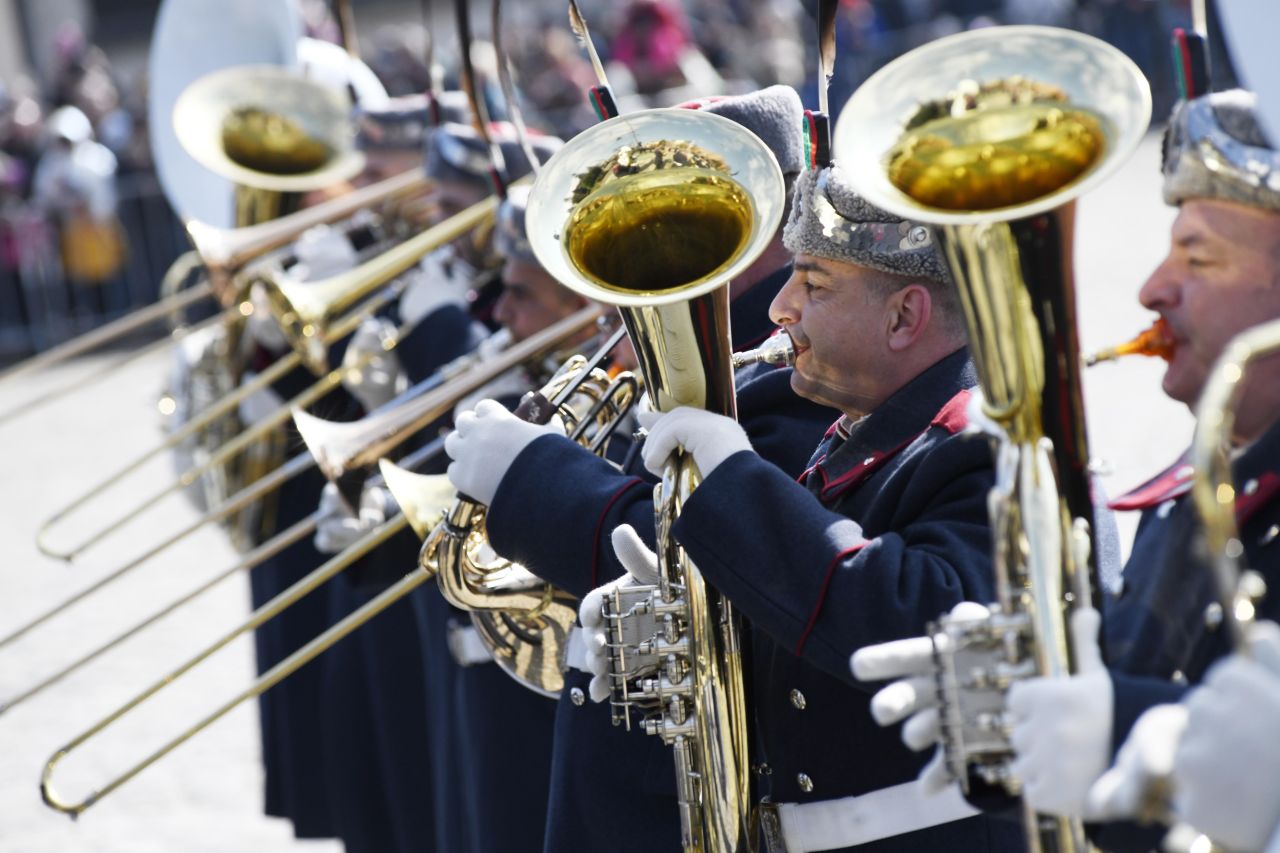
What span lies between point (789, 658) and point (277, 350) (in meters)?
3.07

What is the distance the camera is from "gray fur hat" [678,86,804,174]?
9.80ft

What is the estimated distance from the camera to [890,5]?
16.3 metres

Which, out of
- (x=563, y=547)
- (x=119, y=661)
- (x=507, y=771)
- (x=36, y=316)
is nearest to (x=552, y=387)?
(x=563, y=547)

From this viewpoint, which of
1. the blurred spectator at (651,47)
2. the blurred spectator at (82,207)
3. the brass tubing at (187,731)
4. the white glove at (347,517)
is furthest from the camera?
the blurred spectator at (651,47)

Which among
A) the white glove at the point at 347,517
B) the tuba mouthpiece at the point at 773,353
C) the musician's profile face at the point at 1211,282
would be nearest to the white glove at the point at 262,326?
the white glove at the point at 347,517

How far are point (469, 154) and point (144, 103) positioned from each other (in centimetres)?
1117

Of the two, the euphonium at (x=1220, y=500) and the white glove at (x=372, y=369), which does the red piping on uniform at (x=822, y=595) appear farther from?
the white glove at (x=372, y=369)

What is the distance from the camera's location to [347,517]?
13.5 feet

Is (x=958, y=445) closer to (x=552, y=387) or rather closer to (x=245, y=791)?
(x=552, y=387)

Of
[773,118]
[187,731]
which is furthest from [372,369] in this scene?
[773,118]

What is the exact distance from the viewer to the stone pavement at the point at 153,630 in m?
5.45

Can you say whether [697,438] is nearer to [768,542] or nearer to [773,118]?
[768,542]

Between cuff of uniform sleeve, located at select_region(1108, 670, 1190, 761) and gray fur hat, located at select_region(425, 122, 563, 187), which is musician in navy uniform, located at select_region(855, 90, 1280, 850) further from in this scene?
gray fur hat, located at select_region(425, 122, 563, 187)

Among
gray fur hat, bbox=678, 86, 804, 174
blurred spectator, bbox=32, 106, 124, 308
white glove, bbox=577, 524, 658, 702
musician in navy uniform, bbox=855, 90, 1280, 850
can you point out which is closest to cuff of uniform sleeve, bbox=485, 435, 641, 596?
white glove, bbox=577, 524, 658, 702
